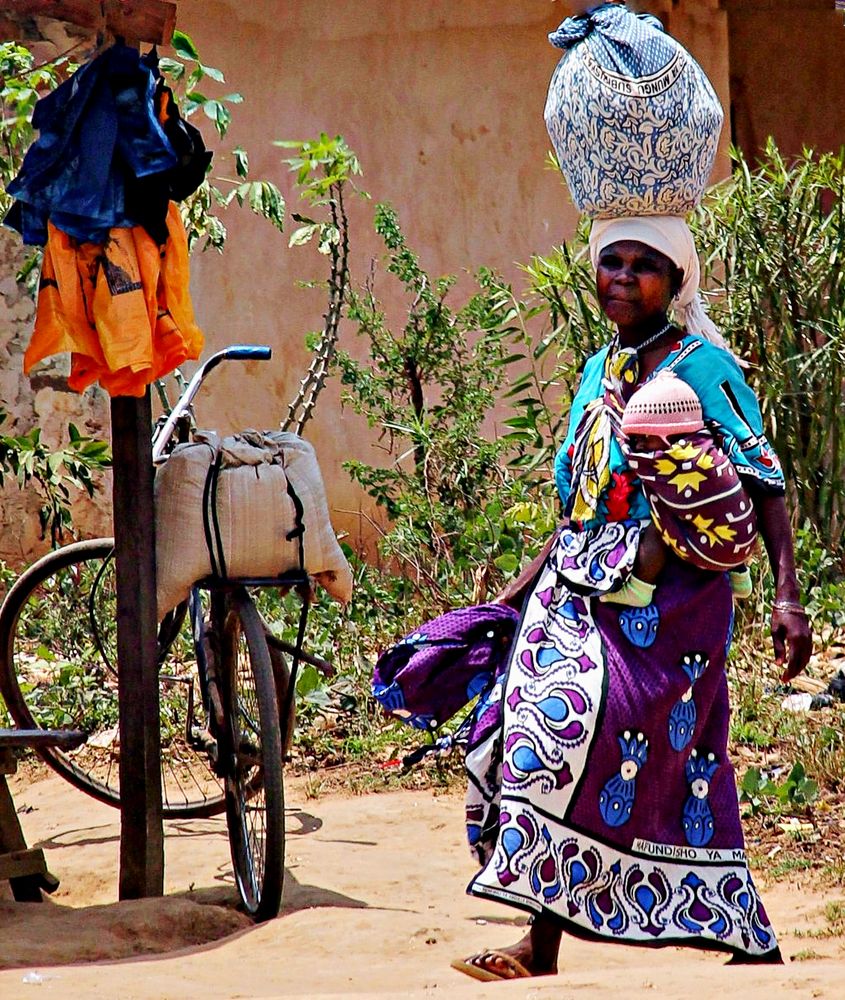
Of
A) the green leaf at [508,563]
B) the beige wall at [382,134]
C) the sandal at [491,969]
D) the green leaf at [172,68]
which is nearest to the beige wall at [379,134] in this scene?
the beige wall at [382,134]

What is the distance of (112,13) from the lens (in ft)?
13.0

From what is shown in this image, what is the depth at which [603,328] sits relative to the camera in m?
6.52

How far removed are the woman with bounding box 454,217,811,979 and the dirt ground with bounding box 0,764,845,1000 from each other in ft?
0.48

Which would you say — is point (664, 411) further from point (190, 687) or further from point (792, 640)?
point (190, 687)

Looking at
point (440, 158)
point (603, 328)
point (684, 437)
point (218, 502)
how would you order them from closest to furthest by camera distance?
point (684, 437) < point (218, 502) < point (603, 328) < point (440, 158)

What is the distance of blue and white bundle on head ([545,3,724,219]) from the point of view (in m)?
3.45

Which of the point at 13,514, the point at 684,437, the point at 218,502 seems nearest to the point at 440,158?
the point at 13,514

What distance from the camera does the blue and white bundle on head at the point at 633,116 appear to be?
11.3 ft

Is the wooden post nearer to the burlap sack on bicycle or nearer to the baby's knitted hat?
the burlap sack on bicycle

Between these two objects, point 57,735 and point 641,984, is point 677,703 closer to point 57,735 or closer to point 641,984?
point 641,984

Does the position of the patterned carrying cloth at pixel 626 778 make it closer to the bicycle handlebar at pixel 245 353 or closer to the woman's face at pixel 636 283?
the woman's face at pixel 636 283

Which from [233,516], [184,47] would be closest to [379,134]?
[184,47]

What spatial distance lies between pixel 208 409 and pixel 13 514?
3.62 feet

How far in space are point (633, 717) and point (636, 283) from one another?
0.92 metres
